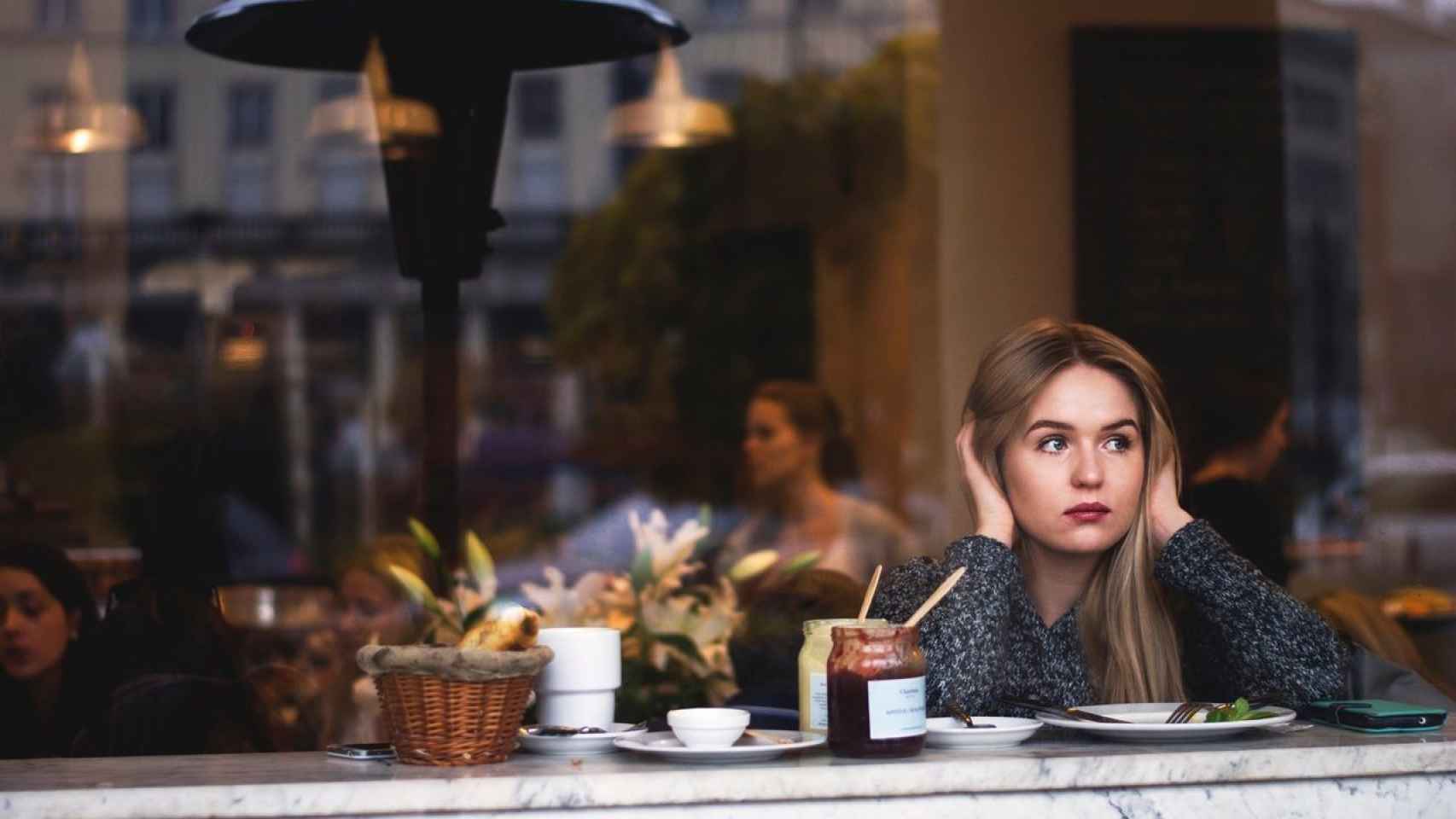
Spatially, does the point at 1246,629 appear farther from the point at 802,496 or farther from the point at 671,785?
the point at 802,496

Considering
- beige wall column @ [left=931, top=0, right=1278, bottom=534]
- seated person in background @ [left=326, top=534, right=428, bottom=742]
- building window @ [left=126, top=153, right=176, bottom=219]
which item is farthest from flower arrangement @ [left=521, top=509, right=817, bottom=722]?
building window @ [left=126, top=153, right=176, bottom=219]

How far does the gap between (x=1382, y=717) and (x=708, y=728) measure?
81 centimetres

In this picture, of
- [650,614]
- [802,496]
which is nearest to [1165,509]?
[650,614]

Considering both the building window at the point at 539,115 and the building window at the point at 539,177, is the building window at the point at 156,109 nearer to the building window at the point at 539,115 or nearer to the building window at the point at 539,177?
the building window at the point at 539,177

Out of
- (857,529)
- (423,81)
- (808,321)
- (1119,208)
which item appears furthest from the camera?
(808,321)

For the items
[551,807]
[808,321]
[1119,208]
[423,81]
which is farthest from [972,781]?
[808,321]

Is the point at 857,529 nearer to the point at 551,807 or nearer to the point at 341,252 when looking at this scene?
the point at 551,807

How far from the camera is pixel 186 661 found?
3.14 metres

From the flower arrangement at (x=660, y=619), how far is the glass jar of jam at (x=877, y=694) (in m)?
0.94

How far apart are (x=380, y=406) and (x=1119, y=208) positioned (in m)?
5.83

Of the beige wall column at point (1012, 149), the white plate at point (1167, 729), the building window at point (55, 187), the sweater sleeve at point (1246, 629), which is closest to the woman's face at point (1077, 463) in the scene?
the sweater sleeve at point (1246, 629)

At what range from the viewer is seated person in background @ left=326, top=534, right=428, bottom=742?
3.36 meters

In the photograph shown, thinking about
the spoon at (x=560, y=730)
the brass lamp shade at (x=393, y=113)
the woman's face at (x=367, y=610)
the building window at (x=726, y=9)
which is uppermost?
the building window at (x=726, y=9)

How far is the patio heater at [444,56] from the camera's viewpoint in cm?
287
